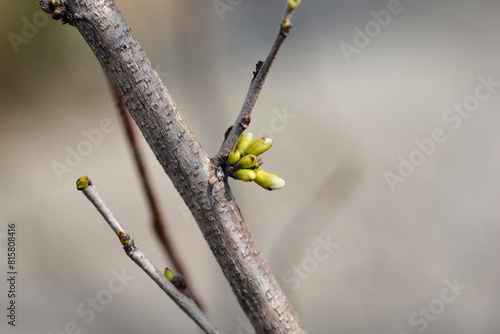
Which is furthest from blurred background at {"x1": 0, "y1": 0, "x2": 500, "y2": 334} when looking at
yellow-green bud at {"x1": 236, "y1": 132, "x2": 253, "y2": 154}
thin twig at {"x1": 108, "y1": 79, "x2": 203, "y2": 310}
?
yellow-green bud at {"x1": 236, "y1": 132, "x2": 253, "y2": 154}

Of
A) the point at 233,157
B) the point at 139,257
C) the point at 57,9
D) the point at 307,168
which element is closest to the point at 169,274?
the point at 139,257

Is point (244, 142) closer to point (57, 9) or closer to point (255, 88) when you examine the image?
point (255, 88)

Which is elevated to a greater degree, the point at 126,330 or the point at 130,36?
the point at 130,36

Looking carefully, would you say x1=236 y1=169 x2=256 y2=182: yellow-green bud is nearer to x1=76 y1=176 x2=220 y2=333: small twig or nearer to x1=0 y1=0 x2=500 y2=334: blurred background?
x1=76 y1=176 x2=220 y2=333: small twig

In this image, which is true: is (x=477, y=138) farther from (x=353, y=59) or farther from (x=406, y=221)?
(x=353, y=59)

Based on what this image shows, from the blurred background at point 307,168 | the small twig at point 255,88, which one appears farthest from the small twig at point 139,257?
the blurred background at point 307,168

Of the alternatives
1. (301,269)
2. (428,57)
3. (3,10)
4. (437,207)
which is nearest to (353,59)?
(428,57)
